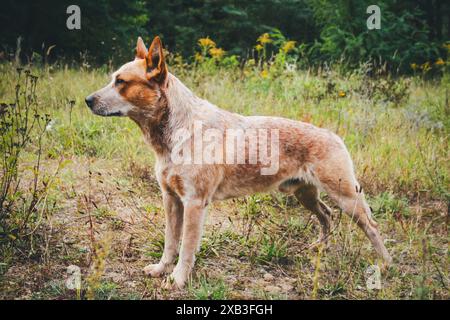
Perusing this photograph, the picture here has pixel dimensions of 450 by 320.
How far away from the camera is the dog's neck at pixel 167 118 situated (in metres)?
3.54

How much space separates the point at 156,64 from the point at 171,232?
1.39m

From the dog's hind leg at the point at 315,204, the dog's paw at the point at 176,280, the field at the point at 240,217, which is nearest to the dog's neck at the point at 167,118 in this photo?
the field at the point at 240,217

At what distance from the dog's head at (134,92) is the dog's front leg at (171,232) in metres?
0.77

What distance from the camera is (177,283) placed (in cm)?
345

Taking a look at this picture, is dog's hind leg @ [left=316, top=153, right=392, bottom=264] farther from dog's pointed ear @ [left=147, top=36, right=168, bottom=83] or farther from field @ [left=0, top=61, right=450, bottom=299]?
dog's pointed ear @ [left=147, top=36, right=168, bottom=83]

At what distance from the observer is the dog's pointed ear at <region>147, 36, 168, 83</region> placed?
340 centimetres

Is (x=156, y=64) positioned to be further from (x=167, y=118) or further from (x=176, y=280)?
(x=176, y=280)

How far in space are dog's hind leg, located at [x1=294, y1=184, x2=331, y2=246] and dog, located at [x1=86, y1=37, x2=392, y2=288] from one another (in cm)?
9

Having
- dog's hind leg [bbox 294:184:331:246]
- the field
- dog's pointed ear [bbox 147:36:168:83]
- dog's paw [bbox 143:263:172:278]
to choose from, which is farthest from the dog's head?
dog's hind leg [bbox 294:184:331:246]

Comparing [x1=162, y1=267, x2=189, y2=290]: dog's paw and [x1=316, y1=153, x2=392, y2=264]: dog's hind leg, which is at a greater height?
[x1=316, y1=153, x2=392, y2=264]: dog's hind leg

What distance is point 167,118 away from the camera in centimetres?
356
